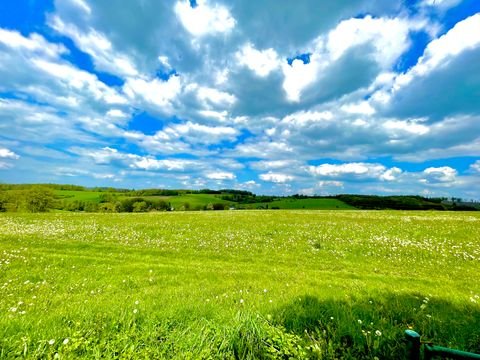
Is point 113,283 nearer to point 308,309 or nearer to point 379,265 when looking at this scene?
point 308,309

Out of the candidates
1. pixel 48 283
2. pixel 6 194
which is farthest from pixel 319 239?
pixel 6 194

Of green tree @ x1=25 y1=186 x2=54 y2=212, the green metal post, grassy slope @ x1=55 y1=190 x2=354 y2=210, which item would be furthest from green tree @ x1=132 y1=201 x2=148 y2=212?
the green metal post

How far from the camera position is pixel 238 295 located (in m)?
7.98

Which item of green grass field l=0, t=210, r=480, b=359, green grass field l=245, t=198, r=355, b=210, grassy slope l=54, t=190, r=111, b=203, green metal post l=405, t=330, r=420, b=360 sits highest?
grassy slope l=54, t=190, r=111, b=203

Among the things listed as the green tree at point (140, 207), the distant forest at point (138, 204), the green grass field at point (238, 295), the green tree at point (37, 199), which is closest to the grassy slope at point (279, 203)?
the distant forest at point (138, 204)

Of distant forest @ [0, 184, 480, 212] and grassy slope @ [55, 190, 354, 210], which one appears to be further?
grassy slope @ [55, 190, 354, 210]

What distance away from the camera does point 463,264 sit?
14.3 m

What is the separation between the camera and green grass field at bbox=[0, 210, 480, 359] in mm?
4305

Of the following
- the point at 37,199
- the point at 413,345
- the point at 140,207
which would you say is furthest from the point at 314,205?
the point at 37,199

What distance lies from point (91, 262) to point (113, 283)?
4.33 meters

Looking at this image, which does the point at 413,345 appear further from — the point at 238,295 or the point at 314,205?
the point at 314,205

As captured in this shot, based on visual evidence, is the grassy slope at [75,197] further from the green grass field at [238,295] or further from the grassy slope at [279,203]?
the green grass field at [238,295]

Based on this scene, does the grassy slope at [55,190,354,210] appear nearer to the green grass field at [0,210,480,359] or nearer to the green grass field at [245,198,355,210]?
the green grass field at [245,198,355,210]

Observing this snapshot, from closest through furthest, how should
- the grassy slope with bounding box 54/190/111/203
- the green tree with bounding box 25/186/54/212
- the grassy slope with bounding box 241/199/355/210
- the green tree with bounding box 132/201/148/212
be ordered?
the grassy slope with bounding box 241/199/355/210 → the green tree with bounding box 25/186/54/212 → the green tree with bounding box 132/201/148/212 → the grassy slope with bounding box 54/190/111/203
